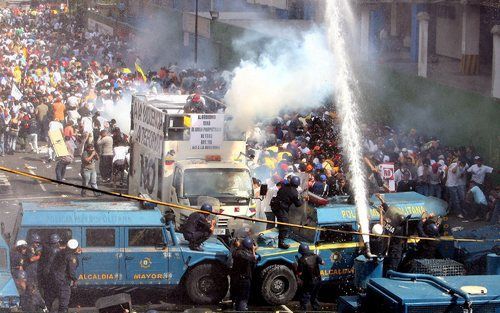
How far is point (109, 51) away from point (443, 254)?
40.3m

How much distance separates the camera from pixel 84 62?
53.9 meters

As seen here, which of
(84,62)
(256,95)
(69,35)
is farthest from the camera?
(69,35)

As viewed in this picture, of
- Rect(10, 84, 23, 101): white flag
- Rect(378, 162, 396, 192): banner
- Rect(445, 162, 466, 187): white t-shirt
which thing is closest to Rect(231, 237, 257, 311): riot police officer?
Rect(378, 162, 396, 192): banner

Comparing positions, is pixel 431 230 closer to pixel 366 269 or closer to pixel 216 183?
pixel 366 269

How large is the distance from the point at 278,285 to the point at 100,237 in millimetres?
2978

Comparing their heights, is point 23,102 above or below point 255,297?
above

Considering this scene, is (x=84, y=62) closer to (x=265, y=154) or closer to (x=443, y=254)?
(x=265, y=154)

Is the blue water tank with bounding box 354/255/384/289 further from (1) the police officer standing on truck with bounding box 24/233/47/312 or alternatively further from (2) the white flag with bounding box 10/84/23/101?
(2) the white flag with bounding box 10/84/23/101

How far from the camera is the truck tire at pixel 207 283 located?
56.3ft

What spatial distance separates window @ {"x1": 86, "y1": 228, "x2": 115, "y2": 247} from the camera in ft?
55.0

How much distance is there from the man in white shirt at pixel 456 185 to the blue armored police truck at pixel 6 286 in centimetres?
1193

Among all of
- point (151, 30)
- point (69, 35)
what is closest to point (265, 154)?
point (151, 30)

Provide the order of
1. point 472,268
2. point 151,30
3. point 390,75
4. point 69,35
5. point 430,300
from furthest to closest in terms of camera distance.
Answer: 1. point 69,35
2. point 151,30
3. point 390,75
4. point 472,268
5. point 430,300

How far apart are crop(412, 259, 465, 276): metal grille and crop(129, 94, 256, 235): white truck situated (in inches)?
218
